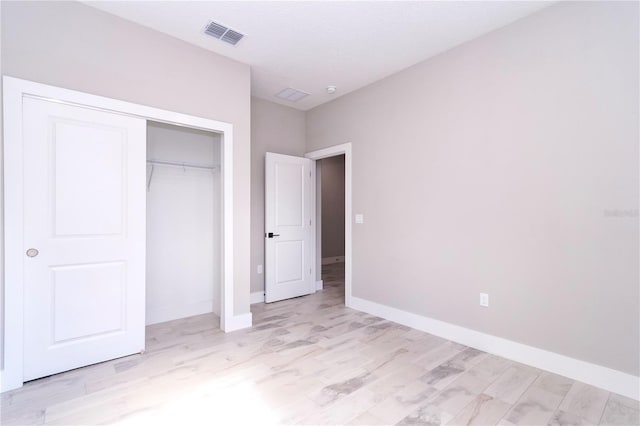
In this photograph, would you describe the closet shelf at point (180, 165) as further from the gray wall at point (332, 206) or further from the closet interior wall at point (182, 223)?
the gray wall at point (332, 206)

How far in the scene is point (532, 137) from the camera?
250 cm

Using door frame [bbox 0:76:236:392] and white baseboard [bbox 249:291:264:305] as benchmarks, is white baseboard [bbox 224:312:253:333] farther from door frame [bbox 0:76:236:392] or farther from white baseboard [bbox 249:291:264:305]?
door frame [bbox 0:76:236:392]

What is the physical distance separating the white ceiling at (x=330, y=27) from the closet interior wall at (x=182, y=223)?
3.64ft

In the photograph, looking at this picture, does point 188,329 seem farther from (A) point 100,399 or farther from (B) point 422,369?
(B) point 422,369

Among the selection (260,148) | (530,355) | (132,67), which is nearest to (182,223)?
(260,148)

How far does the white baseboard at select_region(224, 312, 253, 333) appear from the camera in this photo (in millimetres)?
3211

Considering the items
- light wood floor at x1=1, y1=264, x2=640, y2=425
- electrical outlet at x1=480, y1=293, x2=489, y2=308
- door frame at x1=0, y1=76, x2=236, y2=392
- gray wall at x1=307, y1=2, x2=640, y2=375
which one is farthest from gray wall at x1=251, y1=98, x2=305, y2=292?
electrical outlet at x1=480, y1=293, x2=489, y2=308

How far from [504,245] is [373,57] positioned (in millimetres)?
2278

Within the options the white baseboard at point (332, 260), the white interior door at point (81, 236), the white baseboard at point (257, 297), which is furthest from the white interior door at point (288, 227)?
the white baseboard at point (332, 260)

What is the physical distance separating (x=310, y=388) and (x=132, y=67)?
3031 mm

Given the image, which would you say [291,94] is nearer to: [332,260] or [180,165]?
[180,165]

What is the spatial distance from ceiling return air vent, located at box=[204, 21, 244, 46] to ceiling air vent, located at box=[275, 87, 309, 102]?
1.21 metres

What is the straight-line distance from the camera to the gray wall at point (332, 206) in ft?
24.8

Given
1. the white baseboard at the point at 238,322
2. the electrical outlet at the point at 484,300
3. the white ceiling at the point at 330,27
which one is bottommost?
the white baseboard at the point at 238,322
